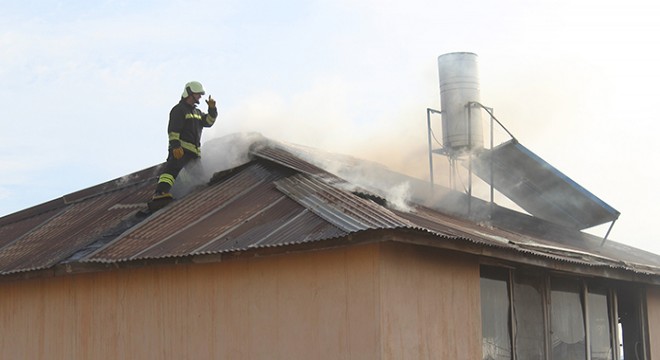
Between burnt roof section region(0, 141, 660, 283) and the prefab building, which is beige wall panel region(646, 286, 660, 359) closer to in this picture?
the prefab building

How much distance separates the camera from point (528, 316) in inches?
409

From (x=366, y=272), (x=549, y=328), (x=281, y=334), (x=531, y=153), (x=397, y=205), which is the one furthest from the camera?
(x=531, y=153)

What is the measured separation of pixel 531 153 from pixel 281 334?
19.9ft

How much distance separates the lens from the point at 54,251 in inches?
426

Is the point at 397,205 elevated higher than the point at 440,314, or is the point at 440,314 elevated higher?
the point at 397,205

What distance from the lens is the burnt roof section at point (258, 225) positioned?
827cm

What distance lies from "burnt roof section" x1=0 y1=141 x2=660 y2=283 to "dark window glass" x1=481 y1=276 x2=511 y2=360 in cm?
59

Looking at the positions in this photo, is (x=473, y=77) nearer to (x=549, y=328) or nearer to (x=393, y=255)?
(x=549, y=328)

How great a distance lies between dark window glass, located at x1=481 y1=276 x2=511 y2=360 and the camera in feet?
31.2

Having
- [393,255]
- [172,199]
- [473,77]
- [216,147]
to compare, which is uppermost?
[473,77]

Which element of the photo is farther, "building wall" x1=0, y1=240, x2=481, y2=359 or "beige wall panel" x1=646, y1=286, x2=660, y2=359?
"beige wall panel" x1=646, y1=286, x2=660, y2=359

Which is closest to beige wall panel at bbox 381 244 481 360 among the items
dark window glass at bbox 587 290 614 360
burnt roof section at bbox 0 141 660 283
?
burnt roof section at bbox 0 141 660 283

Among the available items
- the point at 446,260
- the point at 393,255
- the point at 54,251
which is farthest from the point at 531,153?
the point at 54,251

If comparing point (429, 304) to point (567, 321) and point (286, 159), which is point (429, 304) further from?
point (567, 321)
